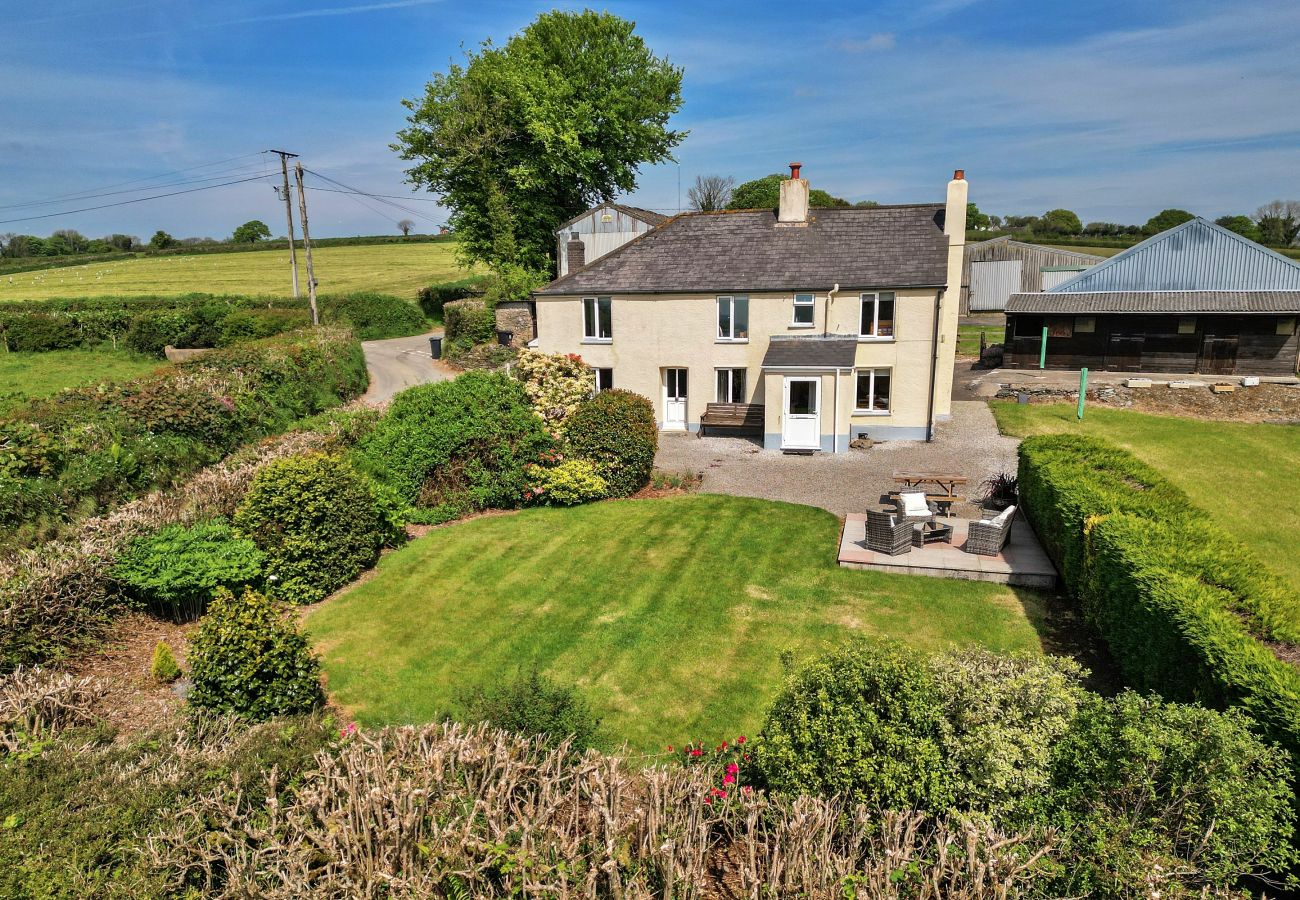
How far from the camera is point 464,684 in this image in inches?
425

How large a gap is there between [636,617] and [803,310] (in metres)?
15.9

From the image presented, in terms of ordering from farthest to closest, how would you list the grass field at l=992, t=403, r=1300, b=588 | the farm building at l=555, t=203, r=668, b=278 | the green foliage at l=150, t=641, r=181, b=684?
the farm building at l=555, t=203, r=668, b=278 < the grass field at l=992, t=403, r=1300, b=588 < the green foliage at l=150, t=641, r=181, b=684

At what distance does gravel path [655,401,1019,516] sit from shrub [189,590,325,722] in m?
12.5

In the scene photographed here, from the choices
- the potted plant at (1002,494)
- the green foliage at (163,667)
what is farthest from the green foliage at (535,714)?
the potted plant at (1002,494)

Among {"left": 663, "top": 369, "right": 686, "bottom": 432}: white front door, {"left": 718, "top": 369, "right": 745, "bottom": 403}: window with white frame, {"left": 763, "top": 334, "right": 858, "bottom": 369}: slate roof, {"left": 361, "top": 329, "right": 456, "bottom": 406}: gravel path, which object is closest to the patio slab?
{"left": 763, "top": 334, "right": 858, "bottom": 369}: slate roof

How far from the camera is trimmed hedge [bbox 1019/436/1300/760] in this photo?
707 cm

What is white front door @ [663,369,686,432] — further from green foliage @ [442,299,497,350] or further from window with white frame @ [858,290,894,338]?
green foliage @ [442,299,497,350]

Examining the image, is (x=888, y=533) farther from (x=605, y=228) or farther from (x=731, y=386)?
(x=605, y=228)

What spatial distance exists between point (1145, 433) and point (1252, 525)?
360 inches

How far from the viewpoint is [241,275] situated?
229 feet

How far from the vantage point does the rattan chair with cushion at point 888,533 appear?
47.8 feet

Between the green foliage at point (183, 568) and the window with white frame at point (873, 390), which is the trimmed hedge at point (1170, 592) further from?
the green foliage at point (183, 568)

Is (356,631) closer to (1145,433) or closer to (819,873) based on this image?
(819,873)

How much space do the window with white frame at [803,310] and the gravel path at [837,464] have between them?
15.0 ft
